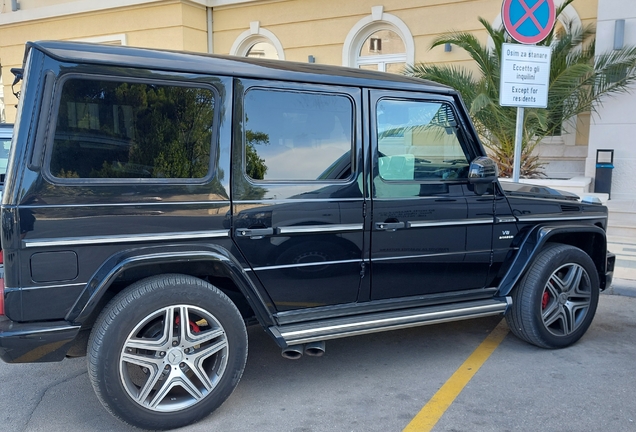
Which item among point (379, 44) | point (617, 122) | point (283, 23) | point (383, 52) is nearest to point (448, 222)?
point (617, 122)

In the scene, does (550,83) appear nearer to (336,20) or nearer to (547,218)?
(336,20)

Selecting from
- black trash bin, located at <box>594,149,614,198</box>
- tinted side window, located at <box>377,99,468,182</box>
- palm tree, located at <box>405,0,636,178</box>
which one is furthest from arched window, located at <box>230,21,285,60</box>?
tinted side window, located at <box>377,99,468,182</box>

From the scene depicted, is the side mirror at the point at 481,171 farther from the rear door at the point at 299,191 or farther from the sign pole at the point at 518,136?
the sign pole at the point at 518,136

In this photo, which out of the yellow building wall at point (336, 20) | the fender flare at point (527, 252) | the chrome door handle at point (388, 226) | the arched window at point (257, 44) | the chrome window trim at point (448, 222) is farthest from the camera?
the arched window at point (257, 44)

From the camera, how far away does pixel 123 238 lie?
2.90 metres

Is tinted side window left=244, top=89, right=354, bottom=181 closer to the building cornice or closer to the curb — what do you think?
the curb

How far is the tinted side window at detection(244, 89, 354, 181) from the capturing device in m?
3.29

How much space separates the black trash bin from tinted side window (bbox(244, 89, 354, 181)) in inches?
280

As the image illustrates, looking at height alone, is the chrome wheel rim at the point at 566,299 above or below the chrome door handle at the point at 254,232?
below

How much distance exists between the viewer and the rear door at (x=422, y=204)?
3.61m

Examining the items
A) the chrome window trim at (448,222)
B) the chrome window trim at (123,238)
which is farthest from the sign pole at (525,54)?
the chrome window trim at (123,238)

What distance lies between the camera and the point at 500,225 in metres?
4.01

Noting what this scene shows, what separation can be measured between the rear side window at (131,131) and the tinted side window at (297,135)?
0.27 metres

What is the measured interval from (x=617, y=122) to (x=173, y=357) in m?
8.59
